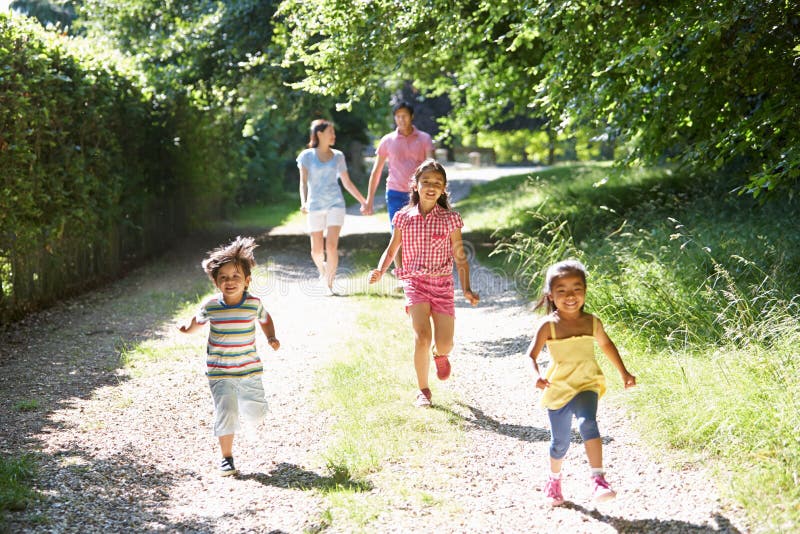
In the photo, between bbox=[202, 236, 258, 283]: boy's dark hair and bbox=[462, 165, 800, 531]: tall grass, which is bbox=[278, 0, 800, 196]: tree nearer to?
bbox=[462, 165, 800, 531]: tall grass

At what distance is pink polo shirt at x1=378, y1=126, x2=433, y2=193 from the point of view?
9.41 m

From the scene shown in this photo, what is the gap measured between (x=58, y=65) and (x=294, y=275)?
4.09 meters

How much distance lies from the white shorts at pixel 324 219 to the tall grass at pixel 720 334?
2.21 metres

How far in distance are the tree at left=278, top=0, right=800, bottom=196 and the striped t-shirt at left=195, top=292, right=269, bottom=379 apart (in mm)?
3860

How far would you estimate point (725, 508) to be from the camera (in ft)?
13.2

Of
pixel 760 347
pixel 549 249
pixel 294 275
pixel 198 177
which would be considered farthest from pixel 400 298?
pixel 198 177

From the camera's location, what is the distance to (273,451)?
5.34 meters

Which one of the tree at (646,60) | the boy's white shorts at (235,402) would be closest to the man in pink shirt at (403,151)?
the tree at (646,60)

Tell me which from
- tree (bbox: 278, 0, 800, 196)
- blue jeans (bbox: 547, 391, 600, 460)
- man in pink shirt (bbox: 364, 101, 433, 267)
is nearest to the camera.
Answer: blue jeans (bbox: 547, 391, 600, 460)

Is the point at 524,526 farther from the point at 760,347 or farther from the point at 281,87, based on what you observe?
the point at 281,87

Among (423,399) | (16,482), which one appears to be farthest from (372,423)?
(16,482)

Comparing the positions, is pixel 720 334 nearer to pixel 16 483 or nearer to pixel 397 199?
pixel 397 199

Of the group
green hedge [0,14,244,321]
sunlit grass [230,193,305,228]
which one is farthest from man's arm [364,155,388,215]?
sunlit grass [230,193,305,228]

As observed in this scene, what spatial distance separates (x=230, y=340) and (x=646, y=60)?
432 centimetres
